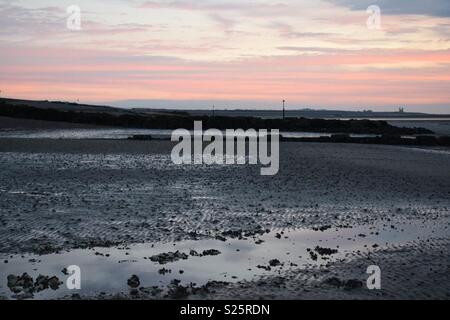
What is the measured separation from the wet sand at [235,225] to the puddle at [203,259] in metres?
0.03

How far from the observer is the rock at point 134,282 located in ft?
28.8

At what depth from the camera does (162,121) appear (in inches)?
2936

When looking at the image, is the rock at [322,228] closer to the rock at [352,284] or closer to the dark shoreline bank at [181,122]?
the rock at [352,284]

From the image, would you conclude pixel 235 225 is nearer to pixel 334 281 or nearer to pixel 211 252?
pixel 211 252

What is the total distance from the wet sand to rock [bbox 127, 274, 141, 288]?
9 cm

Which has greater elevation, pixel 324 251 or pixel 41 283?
pixel 41 283

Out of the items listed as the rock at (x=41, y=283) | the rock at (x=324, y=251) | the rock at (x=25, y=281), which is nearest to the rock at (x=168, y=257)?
the rock at (x=41, y=283)

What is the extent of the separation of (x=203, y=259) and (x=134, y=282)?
1.89 meters

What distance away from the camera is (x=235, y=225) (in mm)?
13648

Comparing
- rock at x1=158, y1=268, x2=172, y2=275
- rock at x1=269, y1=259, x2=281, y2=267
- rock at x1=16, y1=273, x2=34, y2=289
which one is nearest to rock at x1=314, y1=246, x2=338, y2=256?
rock at x1=269, y1=259, x2=281, y2=267

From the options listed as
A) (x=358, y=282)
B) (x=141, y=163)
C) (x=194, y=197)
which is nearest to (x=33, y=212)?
(x=194, y=197)

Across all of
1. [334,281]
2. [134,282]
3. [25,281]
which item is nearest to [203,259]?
[134,282]
